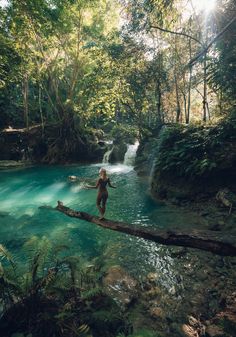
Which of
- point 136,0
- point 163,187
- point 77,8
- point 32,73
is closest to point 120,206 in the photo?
point 163,187

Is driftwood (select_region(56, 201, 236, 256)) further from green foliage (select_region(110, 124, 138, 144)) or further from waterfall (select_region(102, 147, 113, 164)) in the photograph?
green foliage (select_region(110, 124, 138, 144))

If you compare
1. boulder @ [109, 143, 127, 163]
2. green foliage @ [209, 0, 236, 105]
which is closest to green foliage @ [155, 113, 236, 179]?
green foliage @ [209, 0, 236, 105]

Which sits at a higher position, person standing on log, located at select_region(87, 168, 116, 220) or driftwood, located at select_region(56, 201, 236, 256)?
person standing on log, located at select_region(87, 168, 116, 220)

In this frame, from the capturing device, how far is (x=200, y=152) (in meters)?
11.5

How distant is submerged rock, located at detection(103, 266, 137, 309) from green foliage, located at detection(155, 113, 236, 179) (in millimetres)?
6139

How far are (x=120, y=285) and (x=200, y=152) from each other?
314 inches

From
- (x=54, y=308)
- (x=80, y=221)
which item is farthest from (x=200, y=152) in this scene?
(x=54, y=308)

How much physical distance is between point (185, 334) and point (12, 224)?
343 inches

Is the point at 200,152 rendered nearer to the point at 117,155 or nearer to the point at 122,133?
the point at 117,155

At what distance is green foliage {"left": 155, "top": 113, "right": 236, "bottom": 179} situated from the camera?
10539mm

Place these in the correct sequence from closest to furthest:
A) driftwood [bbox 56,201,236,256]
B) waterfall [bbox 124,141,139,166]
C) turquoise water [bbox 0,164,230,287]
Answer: driftwood [bbox 56,201,236,256]
turquoise water [bbox 0,164,230,287]
waterfall [bbox 124,141,139,166]

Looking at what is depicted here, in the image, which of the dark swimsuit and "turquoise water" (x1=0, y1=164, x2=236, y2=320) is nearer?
"turquoise water" (x1=0, y1=164, x2=236, y2=320)

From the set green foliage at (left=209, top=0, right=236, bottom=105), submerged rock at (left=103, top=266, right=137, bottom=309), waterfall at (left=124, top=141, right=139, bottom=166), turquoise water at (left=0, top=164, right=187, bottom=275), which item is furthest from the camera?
waterfall at (left=124, top=141, right=139, bottom=166)

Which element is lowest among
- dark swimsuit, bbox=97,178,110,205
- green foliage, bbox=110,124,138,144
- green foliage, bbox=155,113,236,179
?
dark swimsuit, bbox=97,178,110,205
